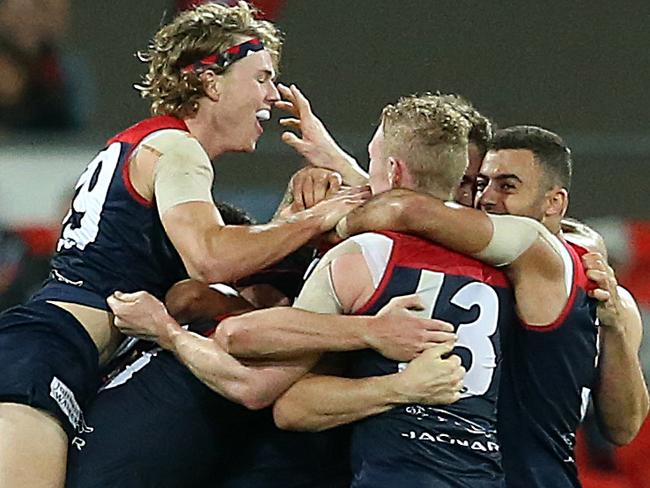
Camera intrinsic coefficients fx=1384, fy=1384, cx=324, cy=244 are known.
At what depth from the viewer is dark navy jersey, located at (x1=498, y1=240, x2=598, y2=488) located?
3.71 m

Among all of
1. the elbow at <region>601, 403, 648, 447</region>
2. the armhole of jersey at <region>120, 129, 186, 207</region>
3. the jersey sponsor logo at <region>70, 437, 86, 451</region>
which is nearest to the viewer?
the jersey sponsor logo at <region>70, 437, 86, 451</region>

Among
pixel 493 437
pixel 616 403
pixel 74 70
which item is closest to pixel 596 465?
pixel 616 403

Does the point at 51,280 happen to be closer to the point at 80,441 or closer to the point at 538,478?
the point at 80,441

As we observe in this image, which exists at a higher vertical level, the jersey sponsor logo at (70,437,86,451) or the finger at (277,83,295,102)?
the finger at (277,83,295,102)

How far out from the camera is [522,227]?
3543 mm

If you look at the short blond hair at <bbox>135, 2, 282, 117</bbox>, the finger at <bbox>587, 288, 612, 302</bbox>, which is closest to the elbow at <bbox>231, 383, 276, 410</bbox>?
the finger at <bbox>587, 288, 612, 302</bbox>

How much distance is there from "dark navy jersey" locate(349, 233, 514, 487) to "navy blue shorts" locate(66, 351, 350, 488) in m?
0.46

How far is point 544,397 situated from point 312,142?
4.02 ft

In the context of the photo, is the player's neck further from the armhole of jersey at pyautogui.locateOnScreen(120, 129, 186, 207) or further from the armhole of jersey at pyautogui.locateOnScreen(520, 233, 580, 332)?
the armhole of jersey at pyautogui.locateOnScreen(520, 233, 580, 332)

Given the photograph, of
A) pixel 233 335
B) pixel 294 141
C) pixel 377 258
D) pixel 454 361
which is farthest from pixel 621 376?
pixel 294 141

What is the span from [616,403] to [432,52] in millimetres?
4762

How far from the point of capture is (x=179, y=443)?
12.5 ft

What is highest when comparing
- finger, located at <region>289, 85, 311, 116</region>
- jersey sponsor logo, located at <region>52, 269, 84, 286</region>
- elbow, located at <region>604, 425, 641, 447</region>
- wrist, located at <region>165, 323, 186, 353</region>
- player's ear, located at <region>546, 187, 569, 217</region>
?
finger, located at <region>289, 85, 311, 116</region>

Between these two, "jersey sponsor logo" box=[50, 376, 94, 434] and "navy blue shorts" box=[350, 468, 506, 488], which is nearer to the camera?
"navy blue shorts" box=[350, 468, 506, 488]
